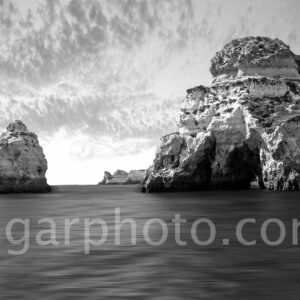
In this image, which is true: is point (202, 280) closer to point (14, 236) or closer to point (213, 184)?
point (14, 236)

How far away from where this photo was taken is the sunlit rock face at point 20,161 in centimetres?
9056

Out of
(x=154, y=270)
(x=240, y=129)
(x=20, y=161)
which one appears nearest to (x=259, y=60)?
(x=240, y=129)

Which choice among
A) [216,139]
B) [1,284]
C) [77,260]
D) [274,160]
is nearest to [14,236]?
[77,260]

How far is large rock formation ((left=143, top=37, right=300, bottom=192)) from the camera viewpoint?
2554 inches

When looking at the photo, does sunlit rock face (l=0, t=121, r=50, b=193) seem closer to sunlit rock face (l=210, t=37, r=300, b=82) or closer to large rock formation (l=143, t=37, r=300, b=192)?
large rock formation (l=143, t=37, r=300, b=192)

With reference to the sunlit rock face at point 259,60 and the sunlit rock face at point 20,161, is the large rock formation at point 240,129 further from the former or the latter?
the sunlit rock face at point 20,161

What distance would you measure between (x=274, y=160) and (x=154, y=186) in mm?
23045

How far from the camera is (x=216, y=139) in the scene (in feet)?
241

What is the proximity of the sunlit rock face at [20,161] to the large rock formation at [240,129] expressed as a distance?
88.8 feet

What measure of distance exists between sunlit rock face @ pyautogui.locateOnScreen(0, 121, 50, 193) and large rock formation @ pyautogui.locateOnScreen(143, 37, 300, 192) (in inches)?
1066

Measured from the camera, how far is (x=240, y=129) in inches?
2822

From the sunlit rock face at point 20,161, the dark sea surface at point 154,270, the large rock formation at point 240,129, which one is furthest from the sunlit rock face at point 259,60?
the dark sea surface at point 154,270

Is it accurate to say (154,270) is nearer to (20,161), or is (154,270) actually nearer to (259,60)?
(259,60)

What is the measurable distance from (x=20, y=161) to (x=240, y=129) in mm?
46502
